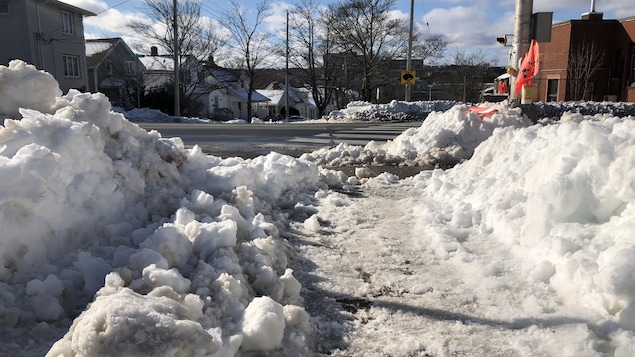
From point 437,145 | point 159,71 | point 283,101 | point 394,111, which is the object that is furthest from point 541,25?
point 283,101

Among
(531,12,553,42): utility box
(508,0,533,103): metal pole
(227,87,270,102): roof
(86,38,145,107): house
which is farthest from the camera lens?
(227,87,270,102): roof

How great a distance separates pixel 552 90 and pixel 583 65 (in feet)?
9.67

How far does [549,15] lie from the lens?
1138 centimetres

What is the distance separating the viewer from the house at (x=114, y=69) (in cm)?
4316

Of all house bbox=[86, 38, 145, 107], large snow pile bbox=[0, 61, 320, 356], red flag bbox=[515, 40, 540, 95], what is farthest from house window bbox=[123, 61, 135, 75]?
large snow pile bbox=[0, 61, 320, 356]

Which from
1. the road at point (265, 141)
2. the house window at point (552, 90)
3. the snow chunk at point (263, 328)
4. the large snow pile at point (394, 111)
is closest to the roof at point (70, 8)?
the large snow pile at point (394, 111)

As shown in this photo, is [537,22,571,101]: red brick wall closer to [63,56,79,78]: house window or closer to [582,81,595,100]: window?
[582,81,595,100]: window

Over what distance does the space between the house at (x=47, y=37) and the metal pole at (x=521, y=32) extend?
29338 mm

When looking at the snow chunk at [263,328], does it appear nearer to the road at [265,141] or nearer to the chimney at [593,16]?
the road at [265,141]

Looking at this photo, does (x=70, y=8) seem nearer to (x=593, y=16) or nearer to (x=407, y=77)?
(x=407, y=77)

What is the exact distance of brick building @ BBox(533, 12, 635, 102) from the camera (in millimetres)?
31594

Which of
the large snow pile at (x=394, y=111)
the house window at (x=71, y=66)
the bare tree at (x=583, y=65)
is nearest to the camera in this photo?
the large snow pile at (x=394, y=111)

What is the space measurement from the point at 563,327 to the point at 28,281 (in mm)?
3246

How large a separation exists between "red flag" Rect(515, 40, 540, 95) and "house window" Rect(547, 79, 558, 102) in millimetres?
25773
